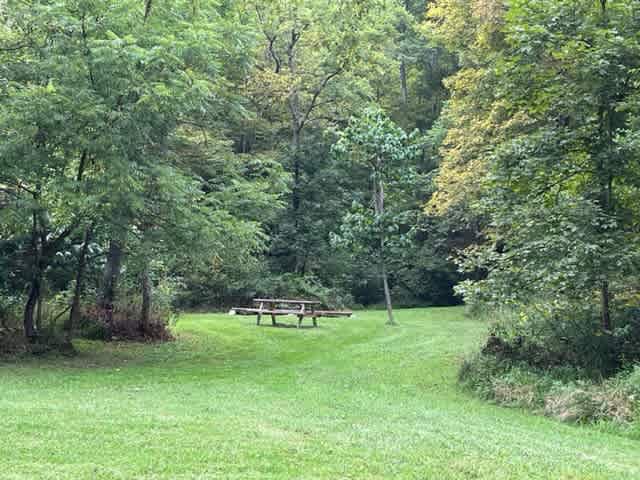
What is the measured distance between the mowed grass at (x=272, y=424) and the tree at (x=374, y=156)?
7628 millimetres

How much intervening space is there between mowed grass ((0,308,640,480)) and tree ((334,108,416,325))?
7628mm

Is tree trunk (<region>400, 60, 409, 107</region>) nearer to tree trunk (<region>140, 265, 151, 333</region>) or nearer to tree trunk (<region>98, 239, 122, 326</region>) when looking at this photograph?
tree trunk (<region>140, 265, 151, 333</region>)

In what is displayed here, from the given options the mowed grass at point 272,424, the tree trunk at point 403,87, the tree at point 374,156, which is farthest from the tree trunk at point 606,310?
the tree trunk at point 403,87

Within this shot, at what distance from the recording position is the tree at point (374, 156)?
71.5 ft

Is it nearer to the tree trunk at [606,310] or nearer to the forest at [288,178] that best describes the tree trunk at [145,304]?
the forest at [288,178]

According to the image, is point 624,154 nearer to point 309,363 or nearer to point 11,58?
point 309,363

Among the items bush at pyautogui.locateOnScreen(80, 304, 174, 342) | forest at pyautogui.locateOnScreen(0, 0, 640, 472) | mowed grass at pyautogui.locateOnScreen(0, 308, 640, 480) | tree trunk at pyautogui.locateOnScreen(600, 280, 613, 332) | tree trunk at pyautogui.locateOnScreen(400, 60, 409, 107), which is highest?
tree trunk at pyautogui.locateOnScreen(400, 60, 409, 107)

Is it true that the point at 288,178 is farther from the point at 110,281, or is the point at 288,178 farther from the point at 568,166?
the point at 568,166

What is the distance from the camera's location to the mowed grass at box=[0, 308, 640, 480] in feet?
17.3

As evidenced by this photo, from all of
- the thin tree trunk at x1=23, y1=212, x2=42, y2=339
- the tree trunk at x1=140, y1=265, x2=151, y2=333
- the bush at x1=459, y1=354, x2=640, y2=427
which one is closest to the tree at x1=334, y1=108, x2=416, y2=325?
the tree trunk at x1=140, y1=265, x2=151, y2=333

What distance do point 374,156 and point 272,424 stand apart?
16082 millimetres

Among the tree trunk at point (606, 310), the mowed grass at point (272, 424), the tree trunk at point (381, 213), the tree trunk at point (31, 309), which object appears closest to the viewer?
the mowed grass at point (272, 424)

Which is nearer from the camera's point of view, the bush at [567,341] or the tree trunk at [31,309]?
the bush at [567,341]

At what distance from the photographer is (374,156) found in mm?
22203
